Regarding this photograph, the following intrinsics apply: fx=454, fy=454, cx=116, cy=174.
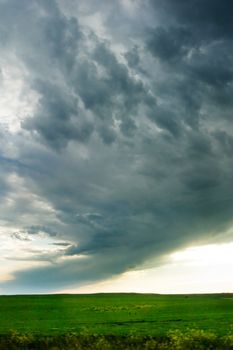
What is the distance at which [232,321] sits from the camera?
46.1 meters

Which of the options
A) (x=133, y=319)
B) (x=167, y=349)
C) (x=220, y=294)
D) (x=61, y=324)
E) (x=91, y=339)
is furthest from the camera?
(x=220, y=294)

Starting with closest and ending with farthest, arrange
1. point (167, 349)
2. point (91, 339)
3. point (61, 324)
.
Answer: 1. point (167, 349)
2. point (91, 339)
3. point (61, 324)

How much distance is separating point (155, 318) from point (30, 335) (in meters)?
18.5

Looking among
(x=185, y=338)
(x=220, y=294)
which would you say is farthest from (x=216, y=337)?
(x=220, y=294)

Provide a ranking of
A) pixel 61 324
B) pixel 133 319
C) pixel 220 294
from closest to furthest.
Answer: pixel 61 324 < pixel 133 319 < pixel 220 294

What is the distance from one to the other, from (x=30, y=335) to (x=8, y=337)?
2.07 meters

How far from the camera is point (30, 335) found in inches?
1431

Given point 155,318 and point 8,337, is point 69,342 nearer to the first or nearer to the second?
point 8,337

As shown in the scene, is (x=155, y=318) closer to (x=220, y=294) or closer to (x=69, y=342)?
(x=69, y=342)

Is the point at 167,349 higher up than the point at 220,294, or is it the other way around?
the point at 220,294

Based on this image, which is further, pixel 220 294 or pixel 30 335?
pixel 220 294

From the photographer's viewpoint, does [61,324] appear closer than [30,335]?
No

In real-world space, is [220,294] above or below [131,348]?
above

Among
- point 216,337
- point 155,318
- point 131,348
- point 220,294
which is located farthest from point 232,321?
point 220,294
